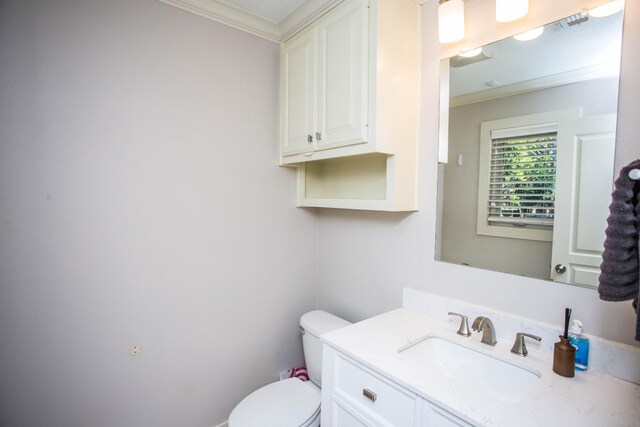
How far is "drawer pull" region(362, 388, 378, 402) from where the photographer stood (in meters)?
1.02

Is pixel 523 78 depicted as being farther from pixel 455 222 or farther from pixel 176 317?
pixel 176 317

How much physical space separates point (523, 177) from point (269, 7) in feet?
4.93

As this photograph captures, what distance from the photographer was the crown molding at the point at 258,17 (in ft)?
4.91

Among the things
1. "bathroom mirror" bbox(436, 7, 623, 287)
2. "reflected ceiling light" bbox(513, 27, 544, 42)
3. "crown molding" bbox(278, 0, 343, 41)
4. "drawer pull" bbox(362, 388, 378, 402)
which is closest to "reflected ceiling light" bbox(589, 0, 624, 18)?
"bathroom mirror" bbox(436, 7, 623, 287)

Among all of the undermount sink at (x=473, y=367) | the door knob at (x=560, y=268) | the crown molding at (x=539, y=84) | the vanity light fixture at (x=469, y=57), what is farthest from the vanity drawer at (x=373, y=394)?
the vanity light fixture at (x=469, y=57)

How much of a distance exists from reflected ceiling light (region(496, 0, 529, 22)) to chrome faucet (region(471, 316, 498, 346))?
3.77ft

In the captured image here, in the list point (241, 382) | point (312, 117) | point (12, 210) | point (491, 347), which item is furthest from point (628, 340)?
point (12, 210)

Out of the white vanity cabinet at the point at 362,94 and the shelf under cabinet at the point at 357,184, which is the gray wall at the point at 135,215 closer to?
the shelf under cabinet at the point at 357,184

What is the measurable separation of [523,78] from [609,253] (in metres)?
0.74

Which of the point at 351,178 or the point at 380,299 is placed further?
the point at 351,178

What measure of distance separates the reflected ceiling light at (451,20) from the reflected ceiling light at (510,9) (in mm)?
147

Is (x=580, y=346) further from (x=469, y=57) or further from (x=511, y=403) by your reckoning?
(x=469, y=57)

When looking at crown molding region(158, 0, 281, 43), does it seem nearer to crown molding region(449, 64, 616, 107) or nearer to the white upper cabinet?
the white upper cabinet

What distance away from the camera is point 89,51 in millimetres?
1302
